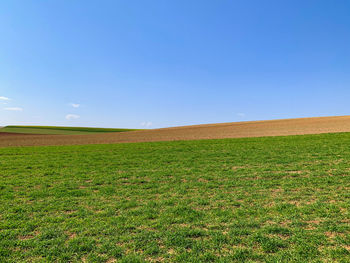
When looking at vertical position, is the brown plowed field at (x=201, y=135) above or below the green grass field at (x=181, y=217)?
above

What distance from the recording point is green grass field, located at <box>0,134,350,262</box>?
15.8 feet

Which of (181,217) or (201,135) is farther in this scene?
(201,135)

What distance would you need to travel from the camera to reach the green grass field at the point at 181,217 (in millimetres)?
4812

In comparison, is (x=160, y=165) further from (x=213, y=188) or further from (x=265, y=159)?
(x=265, y=159)

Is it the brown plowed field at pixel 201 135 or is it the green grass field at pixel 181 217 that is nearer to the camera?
the green grass field at pixel 181 217

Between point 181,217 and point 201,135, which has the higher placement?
point 201,135

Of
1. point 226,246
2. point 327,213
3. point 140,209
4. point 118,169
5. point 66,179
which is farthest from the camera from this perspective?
point 118,169

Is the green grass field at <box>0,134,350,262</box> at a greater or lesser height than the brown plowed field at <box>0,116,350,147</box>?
lesser

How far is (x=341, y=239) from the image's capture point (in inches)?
199

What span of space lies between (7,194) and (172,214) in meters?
8.49

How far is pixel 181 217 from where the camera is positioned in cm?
662

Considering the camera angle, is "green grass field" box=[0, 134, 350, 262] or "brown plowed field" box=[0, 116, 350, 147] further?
"brown plowed field" box=[0, 116, 350, 147]

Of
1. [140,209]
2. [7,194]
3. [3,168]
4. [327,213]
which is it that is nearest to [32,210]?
[7,194]

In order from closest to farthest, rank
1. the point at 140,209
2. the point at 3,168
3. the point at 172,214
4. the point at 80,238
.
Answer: the point at 80,238, the point at 172,214, the point at 140,209, the point at 3,168
